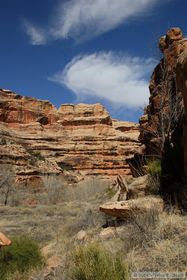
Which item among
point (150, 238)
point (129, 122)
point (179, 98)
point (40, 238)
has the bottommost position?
point (40, 238)

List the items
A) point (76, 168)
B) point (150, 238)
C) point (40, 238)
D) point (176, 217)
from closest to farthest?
point (150, 238), point (176, 217), point (40, 238), point (76, 168)

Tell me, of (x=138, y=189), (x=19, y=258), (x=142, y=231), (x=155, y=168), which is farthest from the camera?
(x=155, y=168)

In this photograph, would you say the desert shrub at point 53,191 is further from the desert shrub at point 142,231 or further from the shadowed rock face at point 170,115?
the desert shrub at point 142,231

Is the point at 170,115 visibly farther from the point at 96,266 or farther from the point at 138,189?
the point at 96,266

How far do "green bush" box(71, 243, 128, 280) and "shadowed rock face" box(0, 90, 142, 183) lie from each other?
140 feet

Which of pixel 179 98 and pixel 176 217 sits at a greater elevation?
pixel 179 98

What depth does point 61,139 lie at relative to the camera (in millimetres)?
75938

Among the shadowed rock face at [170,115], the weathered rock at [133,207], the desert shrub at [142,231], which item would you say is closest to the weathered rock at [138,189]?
the shadowed rock face at [170,115]

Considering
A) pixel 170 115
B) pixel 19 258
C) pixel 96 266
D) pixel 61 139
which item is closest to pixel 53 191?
pixel 170 115

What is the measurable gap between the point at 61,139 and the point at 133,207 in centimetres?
6548

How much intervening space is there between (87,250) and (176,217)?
2.72 meters

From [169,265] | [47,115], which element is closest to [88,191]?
[169,265]

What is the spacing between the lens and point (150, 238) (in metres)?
8.41

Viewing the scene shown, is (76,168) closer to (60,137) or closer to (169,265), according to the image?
(60,137)
